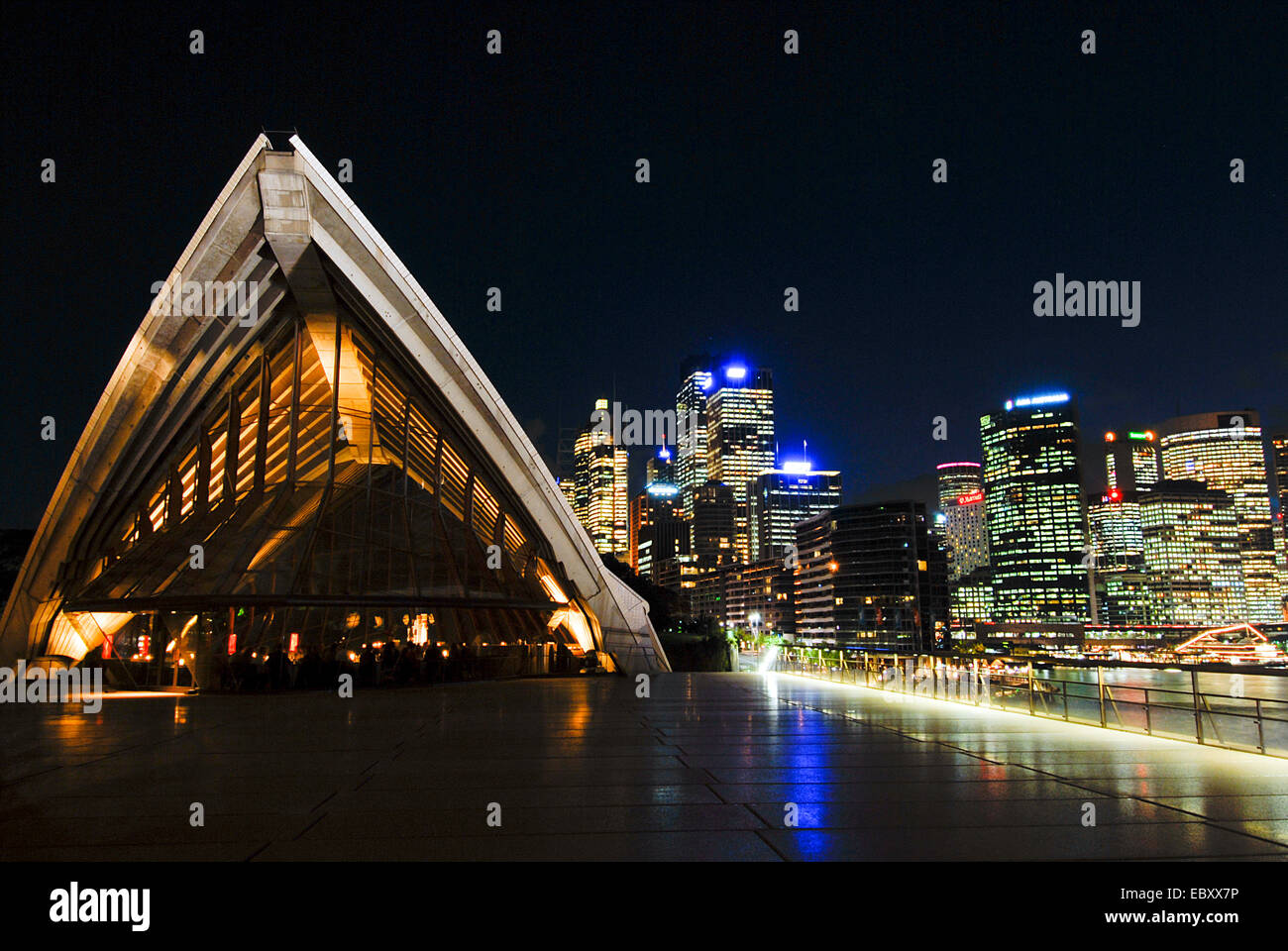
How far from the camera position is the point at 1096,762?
31.4 feet

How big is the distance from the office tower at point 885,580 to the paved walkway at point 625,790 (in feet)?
509

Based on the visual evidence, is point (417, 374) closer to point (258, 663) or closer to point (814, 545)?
point (258, 663)

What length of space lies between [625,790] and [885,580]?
548 ft

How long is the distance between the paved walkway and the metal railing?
1.91 feet

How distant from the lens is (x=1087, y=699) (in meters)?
13.7

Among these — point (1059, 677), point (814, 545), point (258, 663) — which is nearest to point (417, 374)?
point (258, 663)

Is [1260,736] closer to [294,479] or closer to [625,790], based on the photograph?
Result: [625,790]

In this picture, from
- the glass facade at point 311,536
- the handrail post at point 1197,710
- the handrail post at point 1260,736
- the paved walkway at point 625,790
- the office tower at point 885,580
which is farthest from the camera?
the office tower at point 885,580

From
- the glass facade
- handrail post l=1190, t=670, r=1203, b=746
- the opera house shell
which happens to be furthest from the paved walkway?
the opera house shell

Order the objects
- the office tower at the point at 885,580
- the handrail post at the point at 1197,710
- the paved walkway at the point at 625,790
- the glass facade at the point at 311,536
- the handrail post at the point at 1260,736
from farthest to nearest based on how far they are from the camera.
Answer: the office tower at the point at 885,580 → the glass facade at the point at 311,536 → the handrail post at the point at 1197,710 → the handrail post at the point at 1260,736 → the paved walkway at the point at 625,790

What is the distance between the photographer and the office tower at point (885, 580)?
165 metres

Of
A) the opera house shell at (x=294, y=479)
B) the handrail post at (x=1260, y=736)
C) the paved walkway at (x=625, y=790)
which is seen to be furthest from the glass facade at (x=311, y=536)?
the handrail post at (x=1260, y=736)

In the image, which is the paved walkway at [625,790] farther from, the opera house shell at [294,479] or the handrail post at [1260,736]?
the opera house shell at [294,479]
